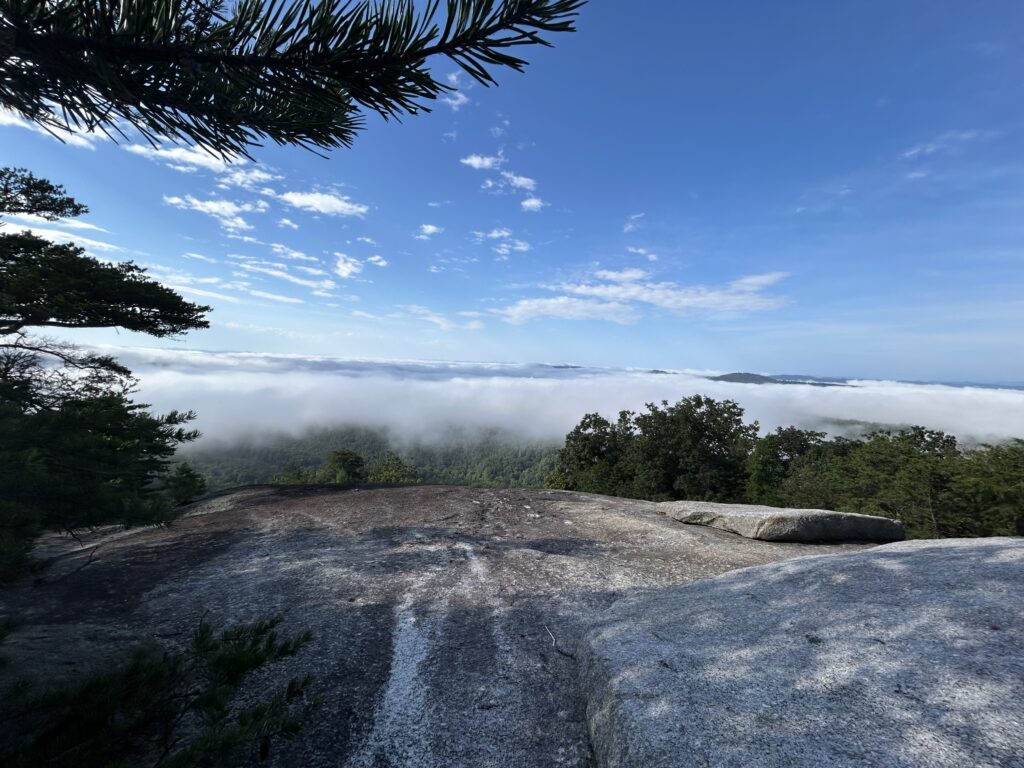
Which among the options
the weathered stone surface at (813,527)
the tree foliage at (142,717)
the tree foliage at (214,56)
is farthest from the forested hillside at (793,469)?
the tree foliage at (214,56)

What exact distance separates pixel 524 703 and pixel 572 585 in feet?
9.39

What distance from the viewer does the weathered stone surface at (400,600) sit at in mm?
3902

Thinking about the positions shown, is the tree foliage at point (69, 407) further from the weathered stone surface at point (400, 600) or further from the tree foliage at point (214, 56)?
the tree foliage at point (214, 56)

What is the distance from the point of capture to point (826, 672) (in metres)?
3.60

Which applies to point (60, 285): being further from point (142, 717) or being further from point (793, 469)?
point (793, 469)

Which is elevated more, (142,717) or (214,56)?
(214,56)

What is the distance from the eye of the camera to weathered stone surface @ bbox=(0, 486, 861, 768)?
3.90 meters

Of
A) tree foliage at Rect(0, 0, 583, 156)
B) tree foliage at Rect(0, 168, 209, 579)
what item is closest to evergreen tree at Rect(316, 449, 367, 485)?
tree foliage at Rect(0, 168, 209, 579)

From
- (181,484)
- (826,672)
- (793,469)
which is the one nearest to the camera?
(826,672)

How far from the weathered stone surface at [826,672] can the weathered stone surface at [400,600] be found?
2.39 ft

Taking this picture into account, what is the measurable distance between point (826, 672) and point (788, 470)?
1993 inches

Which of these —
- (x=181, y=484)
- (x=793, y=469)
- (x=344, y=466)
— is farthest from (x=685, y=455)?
(x=344, y=466)

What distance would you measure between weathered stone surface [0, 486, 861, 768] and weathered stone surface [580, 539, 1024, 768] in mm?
728

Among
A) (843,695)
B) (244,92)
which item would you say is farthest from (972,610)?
(244,92)
